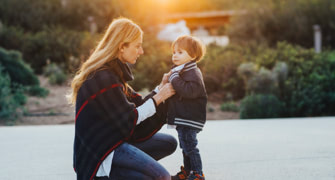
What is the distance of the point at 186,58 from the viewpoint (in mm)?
3072

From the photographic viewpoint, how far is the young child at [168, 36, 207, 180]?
2.89 m

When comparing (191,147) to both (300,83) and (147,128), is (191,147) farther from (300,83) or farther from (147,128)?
(300,83)

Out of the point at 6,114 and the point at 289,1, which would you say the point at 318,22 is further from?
the point at 6,114

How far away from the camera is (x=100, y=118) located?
2.39 metres

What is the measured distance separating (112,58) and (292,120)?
4806 millimetres

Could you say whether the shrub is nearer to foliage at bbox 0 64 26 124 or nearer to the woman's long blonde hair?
foliage at bbox 0 64 26 124

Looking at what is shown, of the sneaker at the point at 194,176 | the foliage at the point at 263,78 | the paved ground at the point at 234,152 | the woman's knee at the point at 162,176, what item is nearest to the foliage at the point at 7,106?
the paved ground at the point at 234,152

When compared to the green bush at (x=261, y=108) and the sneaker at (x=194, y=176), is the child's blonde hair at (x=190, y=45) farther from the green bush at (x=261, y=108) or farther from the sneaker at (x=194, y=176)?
the green bush at (x=261, y=108)

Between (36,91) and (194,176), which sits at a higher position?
(194,176)

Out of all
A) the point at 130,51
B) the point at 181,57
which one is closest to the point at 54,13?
the point at 181,57

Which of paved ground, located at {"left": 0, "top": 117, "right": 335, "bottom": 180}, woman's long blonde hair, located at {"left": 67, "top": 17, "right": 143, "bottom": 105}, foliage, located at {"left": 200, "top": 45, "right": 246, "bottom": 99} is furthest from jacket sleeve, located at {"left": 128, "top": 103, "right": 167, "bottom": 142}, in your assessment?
foliage, located at {"left": 200, "top": 45, "right": 246, "bottom": 99}

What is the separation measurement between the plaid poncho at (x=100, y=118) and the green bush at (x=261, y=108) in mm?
4960

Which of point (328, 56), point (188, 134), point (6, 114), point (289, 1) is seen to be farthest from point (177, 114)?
point (289, 1)

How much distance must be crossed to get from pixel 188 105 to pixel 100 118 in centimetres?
79
